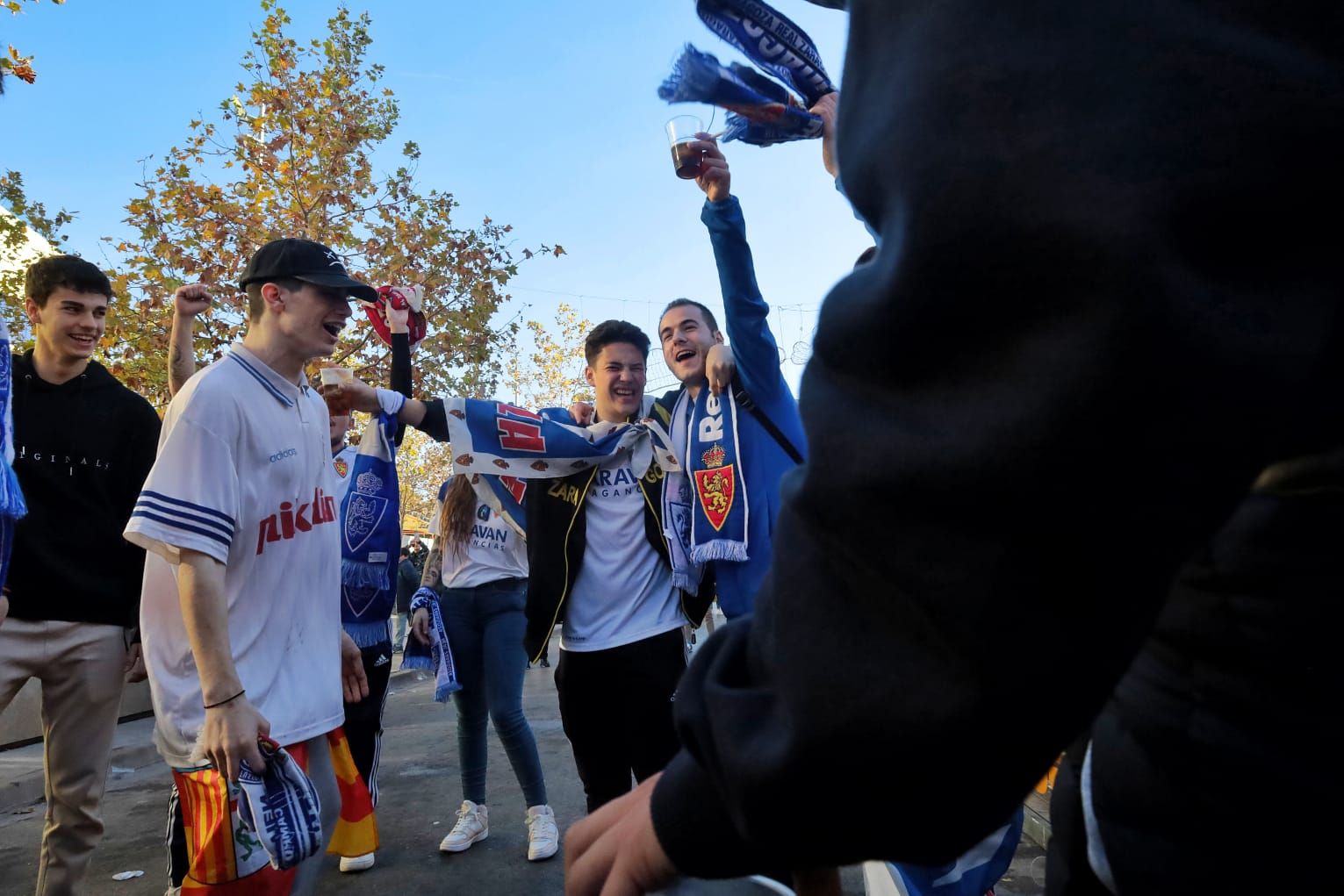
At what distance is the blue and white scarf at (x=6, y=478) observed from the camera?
8.48 ft

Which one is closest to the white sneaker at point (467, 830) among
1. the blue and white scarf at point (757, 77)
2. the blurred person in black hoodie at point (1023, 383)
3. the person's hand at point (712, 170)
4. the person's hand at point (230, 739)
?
the person's hand at point (230, 739)

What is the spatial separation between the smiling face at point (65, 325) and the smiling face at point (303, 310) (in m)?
1.53

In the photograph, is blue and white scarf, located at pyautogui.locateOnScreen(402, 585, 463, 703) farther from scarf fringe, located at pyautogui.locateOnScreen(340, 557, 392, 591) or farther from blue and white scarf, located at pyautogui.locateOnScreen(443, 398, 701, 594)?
blue and white scarf, located at pyautogui.locateOnScreen(443, 398, 701, 594)

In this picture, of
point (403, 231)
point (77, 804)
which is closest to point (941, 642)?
point (77, 804)

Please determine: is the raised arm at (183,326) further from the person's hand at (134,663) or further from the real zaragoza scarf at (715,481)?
the real zaragoza scarf at (715,481)

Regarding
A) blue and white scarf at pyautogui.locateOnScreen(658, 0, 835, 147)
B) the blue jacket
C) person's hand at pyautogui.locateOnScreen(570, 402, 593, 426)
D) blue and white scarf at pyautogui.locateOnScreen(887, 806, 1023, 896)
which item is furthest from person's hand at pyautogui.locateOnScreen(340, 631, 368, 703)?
blue and white scarf at pyautogui.locateOnScreen(658, 0, 835, 147)

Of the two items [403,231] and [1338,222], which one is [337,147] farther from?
[1338,222]

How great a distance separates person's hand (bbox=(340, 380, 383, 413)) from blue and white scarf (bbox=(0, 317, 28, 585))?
103cm

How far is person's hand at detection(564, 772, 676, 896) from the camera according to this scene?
67cm

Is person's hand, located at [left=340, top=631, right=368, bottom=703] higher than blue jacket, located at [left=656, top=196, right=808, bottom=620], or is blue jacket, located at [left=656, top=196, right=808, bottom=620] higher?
blue jacket, located at [left=656, top=196, right=808, bottom=620]

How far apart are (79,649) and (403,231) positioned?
1046 cm

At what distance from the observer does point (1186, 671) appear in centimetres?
71

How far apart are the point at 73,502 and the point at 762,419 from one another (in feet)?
9.65

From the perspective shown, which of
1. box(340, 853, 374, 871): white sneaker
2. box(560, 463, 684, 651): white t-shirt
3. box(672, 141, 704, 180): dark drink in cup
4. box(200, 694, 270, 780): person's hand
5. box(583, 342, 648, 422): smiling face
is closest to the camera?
box(200, 694, 270, 780): person's hand
